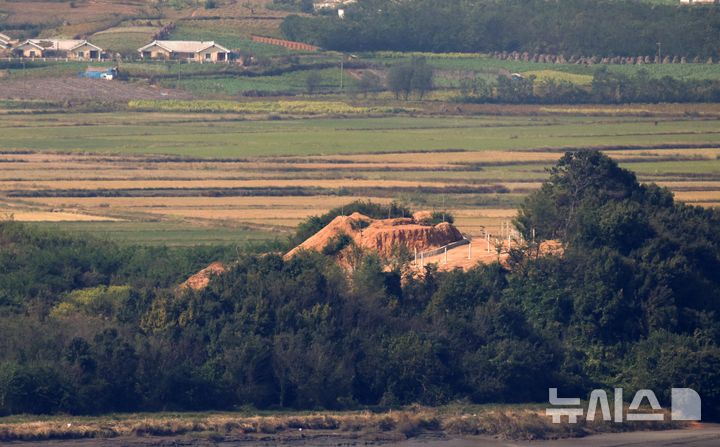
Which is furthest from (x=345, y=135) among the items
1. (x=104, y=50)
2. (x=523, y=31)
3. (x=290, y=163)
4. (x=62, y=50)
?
(x=523, y=31)

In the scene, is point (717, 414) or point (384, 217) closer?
point (717, 414)

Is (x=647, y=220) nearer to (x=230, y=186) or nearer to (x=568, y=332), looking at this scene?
(x=568, y=332)

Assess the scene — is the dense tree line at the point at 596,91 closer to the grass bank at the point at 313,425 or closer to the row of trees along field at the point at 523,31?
the row of trees along field at the point at 523,31

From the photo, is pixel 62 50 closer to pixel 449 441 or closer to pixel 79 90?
pixel 79 90

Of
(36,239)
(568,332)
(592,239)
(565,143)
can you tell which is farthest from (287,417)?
(565,143)

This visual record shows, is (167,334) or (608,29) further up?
(608,29)

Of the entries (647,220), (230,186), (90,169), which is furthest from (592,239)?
(90,169)

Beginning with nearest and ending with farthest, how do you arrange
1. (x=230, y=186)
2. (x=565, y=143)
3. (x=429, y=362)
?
(x=429, y=362), (x=230, y=186), (x=565, y=143)

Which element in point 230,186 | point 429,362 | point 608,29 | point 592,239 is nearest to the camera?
point 429,362
